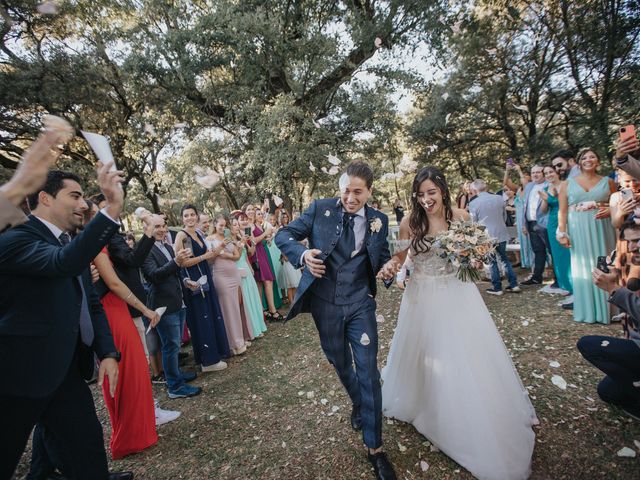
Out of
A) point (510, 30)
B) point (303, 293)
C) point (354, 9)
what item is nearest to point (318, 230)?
point (303, 293)

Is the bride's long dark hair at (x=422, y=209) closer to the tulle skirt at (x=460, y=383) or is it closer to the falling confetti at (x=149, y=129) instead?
the tulle skirt at (x=460, y=383)

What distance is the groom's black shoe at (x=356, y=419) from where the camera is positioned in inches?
138

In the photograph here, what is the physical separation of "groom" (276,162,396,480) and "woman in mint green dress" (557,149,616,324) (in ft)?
13.7

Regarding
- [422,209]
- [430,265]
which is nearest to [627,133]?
[422,209]

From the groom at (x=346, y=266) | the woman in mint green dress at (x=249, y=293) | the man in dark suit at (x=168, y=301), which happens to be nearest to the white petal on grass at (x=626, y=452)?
the groom at (x=346, y=266)

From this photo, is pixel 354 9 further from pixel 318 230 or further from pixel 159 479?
pixel 159 479

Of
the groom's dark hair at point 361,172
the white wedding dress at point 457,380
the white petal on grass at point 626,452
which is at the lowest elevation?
the white petal on grass at point 626,452

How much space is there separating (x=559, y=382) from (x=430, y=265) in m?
2.16

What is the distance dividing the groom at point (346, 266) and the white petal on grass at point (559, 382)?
7.80ft

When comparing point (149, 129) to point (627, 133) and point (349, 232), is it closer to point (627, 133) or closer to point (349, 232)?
point (349, 232)

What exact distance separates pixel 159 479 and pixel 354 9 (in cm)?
1512

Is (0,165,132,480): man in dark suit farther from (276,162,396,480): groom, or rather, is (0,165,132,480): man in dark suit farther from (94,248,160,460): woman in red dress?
(276,162,396,480): groom

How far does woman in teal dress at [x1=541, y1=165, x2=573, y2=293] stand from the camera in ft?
21.3

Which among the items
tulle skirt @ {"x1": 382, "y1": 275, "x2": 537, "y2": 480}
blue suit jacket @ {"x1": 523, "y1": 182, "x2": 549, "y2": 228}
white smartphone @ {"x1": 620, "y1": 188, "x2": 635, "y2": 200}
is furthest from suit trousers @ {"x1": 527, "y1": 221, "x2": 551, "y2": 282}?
tulle skirt @ {"x1": 382, "y1": 275, "x2": 537, "y2": 480}
